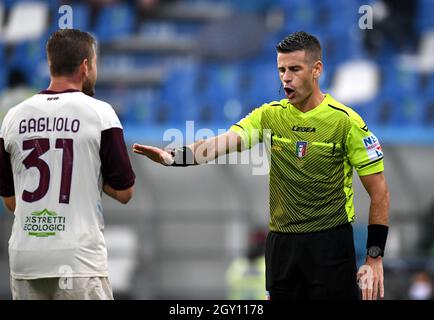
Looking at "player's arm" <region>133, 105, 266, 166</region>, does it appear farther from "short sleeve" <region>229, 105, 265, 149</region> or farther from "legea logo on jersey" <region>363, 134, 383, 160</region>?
"legea logo on jersey" <region>363, 134, 383, 160</region>

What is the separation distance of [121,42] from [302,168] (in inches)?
472

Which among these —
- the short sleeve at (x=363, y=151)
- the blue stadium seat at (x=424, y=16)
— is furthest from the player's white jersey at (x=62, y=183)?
the blue stadium seat at (x=424, y=16)

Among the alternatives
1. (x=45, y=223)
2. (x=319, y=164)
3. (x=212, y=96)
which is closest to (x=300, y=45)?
(x=319, y=164)

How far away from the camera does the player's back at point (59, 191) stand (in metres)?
4.03

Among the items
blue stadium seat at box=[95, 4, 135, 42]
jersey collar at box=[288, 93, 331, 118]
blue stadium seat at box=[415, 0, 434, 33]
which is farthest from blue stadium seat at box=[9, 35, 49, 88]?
jersey collar at box=[288, 93, 331, 118]

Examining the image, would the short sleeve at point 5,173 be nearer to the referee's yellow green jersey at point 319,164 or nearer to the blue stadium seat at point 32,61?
the referee's yellow green jersey at point 319,164

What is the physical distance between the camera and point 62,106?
412cm

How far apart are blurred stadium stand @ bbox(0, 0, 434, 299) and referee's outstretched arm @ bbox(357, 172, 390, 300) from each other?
20.6 feet

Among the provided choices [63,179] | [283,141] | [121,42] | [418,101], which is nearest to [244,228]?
[418,101]

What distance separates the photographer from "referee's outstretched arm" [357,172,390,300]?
14.8 feet
